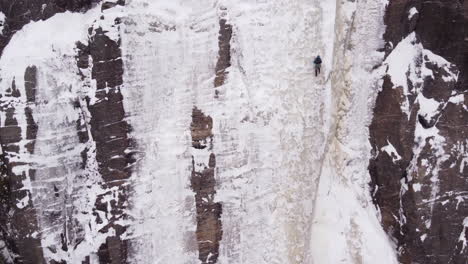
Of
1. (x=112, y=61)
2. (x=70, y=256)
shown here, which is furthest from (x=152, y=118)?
(x=70, y=256)

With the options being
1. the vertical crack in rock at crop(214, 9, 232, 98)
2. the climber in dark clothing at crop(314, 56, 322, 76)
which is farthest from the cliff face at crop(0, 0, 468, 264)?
the climber in dark clothing at crop(314, 56, 322, 76)

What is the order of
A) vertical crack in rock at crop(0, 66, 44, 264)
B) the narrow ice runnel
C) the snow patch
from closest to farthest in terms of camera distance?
1. vertical crack in rock at crop(0, 66, 44, 264)
2. the narrow ice runnel
3. the snow patch

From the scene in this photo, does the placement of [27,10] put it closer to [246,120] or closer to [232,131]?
[232,131]

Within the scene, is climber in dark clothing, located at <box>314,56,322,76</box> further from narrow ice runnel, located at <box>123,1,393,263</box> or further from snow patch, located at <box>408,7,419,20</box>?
snow patch, located at <box>408,7,419,20</box>

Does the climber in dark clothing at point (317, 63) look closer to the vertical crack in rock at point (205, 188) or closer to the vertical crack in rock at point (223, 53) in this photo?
the vertical crack in rock at point (223, 53)

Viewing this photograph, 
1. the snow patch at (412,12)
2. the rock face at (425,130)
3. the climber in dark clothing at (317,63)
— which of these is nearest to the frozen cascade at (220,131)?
the climber in dark clothing at (317,63)

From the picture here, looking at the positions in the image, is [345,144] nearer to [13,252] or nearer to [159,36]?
[159,36]

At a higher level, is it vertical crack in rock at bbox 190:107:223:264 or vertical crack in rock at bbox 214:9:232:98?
vertical crack in rock at bbox 214:9:232:98
